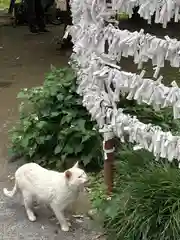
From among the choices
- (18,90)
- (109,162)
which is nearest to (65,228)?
(109,162)

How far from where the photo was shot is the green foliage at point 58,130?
18.1 ft

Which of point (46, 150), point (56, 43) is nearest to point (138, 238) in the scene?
point (46, 150)

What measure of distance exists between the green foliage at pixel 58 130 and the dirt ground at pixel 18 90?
0.86 ft

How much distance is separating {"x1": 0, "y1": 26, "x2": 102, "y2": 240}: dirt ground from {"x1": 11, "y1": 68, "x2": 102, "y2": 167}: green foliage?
26 centimetres

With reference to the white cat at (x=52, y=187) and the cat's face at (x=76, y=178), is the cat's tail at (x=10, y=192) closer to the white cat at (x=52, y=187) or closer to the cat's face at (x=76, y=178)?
the white cat at (x=52, y=187)

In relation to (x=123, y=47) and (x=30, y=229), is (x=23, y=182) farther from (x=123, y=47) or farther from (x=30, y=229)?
(x=123, y=47)

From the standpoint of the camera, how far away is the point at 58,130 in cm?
573

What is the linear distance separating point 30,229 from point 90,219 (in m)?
0.50

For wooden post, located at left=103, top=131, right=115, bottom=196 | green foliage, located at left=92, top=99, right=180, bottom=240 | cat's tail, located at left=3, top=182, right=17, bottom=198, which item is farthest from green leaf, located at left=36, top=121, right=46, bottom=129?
green foliage, located at left=92, top=99, right=180, bottom=240

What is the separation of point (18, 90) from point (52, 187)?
4247 mm

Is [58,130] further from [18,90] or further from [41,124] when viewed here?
[18,90]

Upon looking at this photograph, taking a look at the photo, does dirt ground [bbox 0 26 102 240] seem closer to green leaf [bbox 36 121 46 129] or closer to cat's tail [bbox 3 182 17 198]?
cat's tail [bbox 3 182 17 198]

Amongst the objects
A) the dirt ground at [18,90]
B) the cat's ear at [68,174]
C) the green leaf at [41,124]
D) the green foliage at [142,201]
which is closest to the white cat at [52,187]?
the cat's ear at [68,174]

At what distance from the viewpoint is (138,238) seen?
402 centimetres
